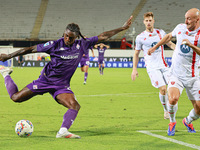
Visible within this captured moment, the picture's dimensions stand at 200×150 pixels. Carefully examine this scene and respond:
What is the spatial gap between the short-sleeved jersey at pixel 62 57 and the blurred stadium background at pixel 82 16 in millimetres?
36148

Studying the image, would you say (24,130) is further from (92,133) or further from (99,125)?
(99,125)

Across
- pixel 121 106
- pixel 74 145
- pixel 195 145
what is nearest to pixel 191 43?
pixel 195 145

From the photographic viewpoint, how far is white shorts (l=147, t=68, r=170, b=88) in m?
7.85

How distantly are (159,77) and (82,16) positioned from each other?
1542 inches

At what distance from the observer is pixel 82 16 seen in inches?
1813

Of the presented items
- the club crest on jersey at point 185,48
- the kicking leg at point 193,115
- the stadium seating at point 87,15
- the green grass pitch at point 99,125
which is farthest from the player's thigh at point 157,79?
the stadium seating at point 87,15

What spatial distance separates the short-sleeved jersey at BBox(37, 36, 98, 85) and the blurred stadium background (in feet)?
119

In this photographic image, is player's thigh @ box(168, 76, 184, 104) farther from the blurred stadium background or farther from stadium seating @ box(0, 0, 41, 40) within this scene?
stadium seating @ box(0, 0, 41, 40)

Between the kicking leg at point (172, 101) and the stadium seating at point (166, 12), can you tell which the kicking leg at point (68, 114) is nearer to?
the kicking leg at point (172, 101)

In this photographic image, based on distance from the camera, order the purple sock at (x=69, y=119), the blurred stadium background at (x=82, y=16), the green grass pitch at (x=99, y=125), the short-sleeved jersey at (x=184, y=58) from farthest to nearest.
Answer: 1. the blurred stadium background at (x=82, y=16)
2. the short-sleeved jersey at (x=184, y=58)
3. the purple sock at (x=69, y=119)
4. the green grass pitch at (x=99, y=125)

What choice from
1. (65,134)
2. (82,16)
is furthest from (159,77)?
(82,16)

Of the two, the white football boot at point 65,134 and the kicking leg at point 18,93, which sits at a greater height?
the kicking leg at point 18,93

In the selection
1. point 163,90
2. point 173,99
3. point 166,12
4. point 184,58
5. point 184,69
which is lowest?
point 163,90

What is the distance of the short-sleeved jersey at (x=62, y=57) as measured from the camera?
5746mm
